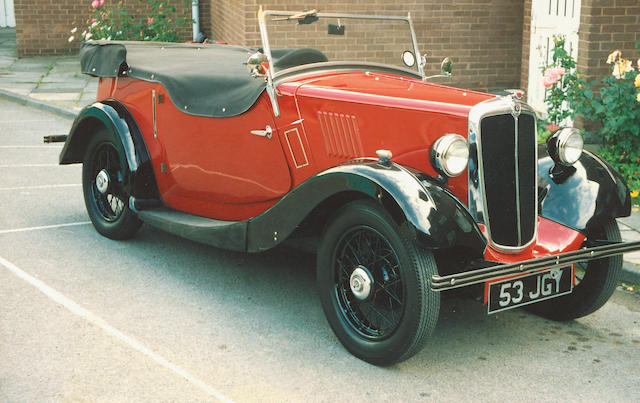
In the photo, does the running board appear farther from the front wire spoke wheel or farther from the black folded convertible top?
the front wire spoke wheel

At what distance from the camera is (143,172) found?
227 inches

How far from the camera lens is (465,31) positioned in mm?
11492

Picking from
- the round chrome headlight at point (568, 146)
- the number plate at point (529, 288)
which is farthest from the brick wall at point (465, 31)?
the number plate at point (529, 288)

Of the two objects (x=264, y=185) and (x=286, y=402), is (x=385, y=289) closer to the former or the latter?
(x=286, y=402)

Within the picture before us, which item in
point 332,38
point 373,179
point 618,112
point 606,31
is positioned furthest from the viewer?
point 606,31

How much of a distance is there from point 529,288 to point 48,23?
14858 millimetres

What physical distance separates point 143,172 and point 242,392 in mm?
2369

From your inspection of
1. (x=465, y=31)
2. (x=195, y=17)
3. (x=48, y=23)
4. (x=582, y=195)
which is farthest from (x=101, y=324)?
(x=48, y=23)

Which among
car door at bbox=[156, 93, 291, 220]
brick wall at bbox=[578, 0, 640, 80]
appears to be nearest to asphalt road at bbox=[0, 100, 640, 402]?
car door at bbox=[156, 93, 291, 220]

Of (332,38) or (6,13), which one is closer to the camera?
(332,38)

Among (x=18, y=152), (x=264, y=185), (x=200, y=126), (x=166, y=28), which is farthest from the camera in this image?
(x=166, y=28)

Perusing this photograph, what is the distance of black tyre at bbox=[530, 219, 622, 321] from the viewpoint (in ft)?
15.0

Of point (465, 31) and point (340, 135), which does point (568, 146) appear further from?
point (465, 31)

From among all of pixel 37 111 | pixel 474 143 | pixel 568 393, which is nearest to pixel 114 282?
pixel 474 143
